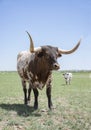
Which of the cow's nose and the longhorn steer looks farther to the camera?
the longhorn steer

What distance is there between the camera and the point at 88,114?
1132cm

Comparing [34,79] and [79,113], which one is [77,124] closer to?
[79,113]

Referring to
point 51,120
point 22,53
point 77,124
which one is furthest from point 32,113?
point 22,53

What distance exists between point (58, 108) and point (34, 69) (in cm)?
189

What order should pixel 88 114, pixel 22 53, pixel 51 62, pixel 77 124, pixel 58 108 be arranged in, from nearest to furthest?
pixel 77 124 < pixel 51 62 < pixel 88 114 < pixel 58 108 < pixel 22 53

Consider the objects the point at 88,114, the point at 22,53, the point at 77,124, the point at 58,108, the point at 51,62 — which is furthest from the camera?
the point at 22,53

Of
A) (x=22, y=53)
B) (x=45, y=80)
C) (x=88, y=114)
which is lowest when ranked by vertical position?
(x=88, y=114)

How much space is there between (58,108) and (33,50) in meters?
2.69

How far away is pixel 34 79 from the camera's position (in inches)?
452

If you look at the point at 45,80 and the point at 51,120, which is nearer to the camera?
the point at 51,120

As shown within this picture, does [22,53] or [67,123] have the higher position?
[22,53]

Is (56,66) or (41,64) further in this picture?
(41,64)

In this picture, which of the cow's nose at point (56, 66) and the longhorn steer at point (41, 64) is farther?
the longhorn steer at point (41, 64)

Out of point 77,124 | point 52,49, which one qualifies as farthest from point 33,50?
point 77,124
